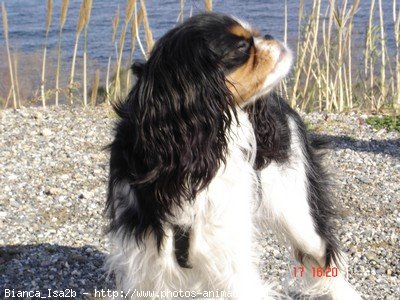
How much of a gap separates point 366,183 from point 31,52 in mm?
6475

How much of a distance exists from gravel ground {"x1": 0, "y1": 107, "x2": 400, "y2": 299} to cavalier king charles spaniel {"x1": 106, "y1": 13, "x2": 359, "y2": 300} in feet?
2.12

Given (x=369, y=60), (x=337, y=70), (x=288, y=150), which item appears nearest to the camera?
(x=288, y=150)

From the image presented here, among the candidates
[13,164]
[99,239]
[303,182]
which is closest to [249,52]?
[303,182]

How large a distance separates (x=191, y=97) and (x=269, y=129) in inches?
19.7

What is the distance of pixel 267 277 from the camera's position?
3.86 m

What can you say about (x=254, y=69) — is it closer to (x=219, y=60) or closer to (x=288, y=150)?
(x=219, y=60)

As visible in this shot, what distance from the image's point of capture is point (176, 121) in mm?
2762

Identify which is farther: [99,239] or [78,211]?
[78,211]

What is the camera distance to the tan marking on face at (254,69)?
9.10 ft

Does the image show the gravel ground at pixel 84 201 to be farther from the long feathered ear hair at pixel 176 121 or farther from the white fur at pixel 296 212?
the long feathered ear hair at pixel 176 121

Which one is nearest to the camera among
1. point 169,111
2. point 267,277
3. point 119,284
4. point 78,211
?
point 169,111

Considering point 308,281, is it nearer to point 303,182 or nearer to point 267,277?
point 267,277

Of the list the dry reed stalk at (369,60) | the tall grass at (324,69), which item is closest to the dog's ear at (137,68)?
the tall grass at (324,69)

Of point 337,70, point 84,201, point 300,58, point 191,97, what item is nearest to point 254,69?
point 191,97
